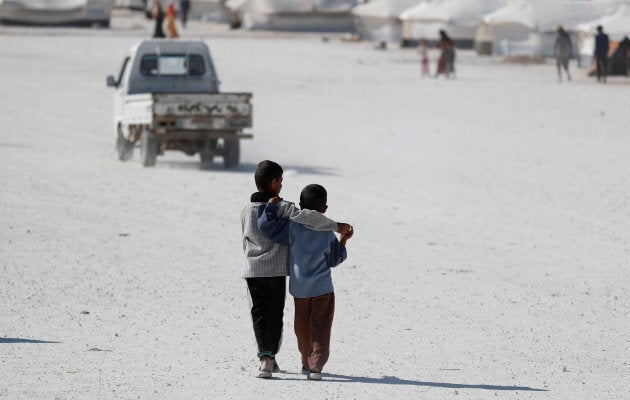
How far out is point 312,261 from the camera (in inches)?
312

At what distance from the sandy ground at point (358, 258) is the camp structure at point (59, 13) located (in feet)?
107

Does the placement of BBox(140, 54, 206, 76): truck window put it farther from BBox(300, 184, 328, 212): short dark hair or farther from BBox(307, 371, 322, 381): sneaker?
BBox(300, 184, 328, 212): short dark hair

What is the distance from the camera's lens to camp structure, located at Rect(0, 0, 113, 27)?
62969mm

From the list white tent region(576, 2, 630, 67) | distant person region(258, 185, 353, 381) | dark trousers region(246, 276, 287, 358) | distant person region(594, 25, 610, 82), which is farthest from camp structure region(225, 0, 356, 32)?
distant person region(258, 185, 353, 381)

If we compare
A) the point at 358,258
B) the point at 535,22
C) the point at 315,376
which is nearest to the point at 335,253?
the point at 315,376

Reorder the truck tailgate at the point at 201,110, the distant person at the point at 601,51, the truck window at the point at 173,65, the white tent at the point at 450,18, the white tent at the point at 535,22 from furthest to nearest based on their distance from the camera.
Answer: the white tent at the point at 450,18, the white tent at the point at 535,22, the distant person at the point at 601,51, the truck window at the point at 173,65, the truck tailgate at the point at 201,110

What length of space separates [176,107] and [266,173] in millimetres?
13284

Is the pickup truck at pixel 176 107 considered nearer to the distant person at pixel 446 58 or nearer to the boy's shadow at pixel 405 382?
the boy's shadow at pixel 405 382

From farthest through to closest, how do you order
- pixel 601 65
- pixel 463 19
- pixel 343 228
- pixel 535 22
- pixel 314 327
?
pixel 463 19 < pixel 535 22 < pixel 601 65 < pixel 314 327 < pixel 343 228

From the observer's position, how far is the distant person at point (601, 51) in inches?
1570

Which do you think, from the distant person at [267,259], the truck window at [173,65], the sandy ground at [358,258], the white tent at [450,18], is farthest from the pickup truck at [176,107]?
the white tent at [450,18]

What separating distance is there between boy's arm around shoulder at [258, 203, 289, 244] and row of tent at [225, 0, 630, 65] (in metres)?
40.0

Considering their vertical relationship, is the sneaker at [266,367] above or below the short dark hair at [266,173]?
below

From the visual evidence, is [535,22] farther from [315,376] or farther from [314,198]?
[314,198]
